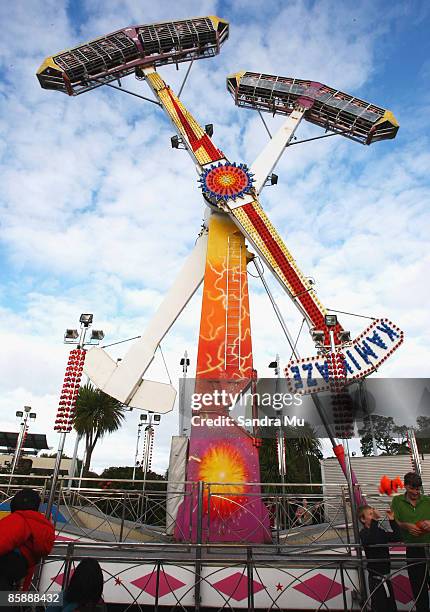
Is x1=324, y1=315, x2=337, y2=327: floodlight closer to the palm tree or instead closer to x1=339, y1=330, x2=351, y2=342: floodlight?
x1=339, y1=330, x2=351, y2=342: floodlight

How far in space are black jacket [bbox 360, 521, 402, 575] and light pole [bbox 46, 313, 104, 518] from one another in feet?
20.2

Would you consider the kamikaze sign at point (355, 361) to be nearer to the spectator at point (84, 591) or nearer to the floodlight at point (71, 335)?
the floodlight at point (71, 335)

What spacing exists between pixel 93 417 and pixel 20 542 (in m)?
24.0

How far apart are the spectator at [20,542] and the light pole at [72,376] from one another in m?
5.39

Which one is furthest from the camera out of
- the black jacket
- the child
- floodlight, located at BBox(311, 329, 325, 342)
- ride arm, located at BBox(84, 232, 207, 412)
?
ride arm, located at BBox(84, 232, 207, 412)

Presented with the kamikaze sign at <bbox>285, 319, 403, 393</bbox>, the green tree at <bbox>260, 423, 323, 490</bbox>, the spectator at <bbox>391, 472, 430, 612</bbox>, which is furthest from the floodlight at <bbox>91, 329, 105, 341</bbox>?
the green tree at <bbox>260, 423, 323, 490</bbox>

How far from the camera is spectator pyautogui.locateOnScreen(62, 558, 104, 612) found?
3039mm

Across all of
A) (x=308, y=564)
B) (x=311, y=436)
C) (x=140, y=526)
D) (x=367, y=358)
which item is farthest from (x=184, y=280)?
(x=311, y=436)

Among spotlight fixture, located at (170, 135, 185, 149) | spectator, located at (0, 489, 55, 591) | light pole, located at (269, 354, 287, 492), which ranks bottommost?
spectator, located at (0, 489, 55, 591)

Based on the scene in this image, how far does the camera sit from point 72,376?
1102cm

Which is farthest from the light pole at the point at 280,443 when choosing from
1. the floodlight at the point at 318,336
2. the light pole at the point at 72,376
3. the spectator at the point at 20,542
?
the spectator at the point at 20,542

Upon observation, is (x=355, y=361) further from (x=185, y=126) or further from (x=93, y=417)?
(x=93, y=417)

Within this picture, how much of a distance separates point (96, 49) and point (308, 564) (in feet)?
61.4

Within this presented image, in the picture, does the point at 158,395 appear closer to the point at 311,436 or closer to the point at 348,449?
the point at 348,449
